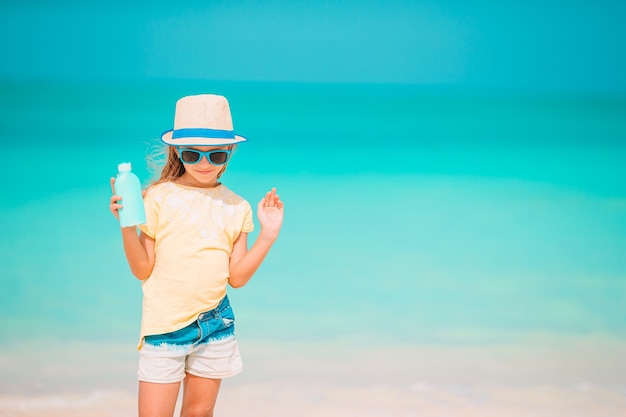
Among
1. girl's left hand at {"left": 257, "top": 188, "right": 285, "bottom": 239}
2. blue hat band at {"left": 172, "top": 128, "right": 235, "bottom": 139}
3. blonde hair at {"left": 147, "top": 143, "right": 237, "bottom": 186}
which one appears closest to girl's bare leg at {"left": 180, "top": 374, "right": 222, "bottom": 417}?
girl's left hand at {"left": 257, "top": 188, "right": 285, "bottom": 239}

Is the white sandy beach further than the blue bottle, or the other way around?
the white sandy beach

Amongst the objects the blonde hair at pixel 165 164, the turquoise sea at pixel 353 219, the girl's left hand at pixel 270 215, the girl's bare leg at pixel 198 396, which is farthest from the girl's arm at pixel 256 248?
the turquoise sea at pixel 353 219

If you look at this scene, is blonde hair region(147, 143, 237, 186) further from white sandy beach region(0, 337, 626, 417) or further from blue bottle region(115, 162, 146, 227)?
white sandy beach region(0, 337, 626, 417)

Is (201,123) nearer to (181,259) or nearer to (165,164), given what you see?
(165,164)

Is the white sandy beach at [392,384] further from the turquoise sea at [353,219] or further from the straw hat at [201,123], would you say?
the straw hat at [201,123]

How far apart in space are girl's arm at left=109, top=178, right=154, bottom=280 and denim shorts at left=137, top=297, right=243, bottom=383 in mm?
183

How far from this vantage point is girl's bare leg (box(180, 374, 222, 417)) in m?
2.54

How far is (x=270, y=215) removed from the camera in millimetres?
2613

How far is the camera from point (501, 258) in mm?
5273

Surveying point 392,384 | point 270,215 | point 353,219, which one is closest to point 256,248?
point 270,215

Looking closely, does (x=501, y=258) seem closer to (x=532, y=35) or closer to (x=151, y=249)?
(x=151, y=249)

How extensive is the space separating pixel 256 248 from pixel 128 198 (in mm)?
410

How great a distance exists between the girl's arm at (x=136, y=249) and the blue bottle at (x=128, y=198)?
0.05 ft

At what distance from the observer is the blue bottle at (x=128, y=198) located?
2316 millimetres
